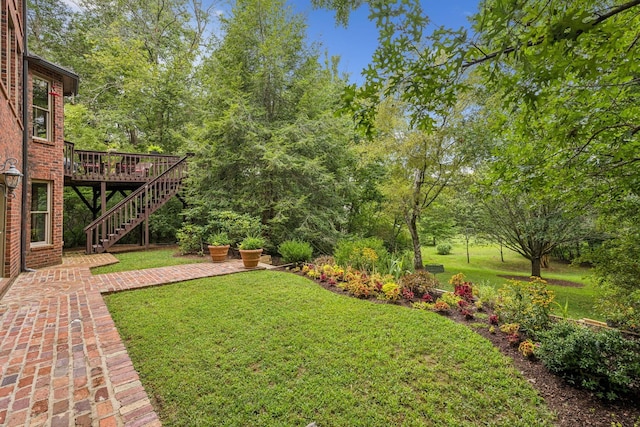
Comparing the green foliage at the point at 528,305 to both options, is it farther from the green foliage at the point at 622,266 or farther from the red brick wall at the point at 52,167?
the red brick wall at the point at 52,167

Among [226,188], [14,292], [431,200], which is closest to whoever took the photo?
[14,292]

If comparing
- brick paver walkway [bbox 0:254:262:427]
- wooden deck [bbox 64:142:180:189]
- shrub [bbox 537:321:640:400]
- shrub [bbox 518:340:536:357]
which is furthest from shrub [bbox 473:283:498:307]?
wooden deck [bbox 64:142:180:189]

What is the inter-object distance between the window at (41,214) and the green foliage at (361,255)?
7668 mm

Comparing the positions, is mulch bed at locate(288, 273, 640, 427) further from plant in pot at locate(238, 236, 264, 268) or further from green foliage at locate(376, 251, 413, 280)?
plant in pot at locate(238, 236, 264, 268)

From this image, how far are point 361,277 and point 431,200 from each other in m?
5.30

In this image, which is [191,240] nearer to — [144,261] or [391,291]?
[144,261]

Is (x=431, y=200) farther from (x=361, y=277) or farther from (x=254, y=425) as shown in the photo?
(x=254, y=425)

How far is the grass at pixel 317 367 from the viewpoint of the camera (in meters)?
2.11

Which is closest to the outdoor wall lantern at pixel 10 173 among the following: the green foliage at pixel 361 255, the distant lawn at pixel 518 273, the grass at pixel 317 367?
the grass at pixel 317 367

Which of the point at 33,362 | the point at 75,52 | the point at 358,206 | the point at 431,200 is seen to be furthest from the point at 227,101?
the point at 75,52

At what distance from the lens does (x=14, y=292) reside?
4664 mm

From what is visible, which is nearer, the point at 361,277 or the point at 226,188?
the point at 361,277

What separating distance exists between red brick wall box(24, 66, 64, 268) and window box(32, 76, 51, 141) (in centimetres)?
9

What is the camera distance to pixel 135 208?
32.5 feet
